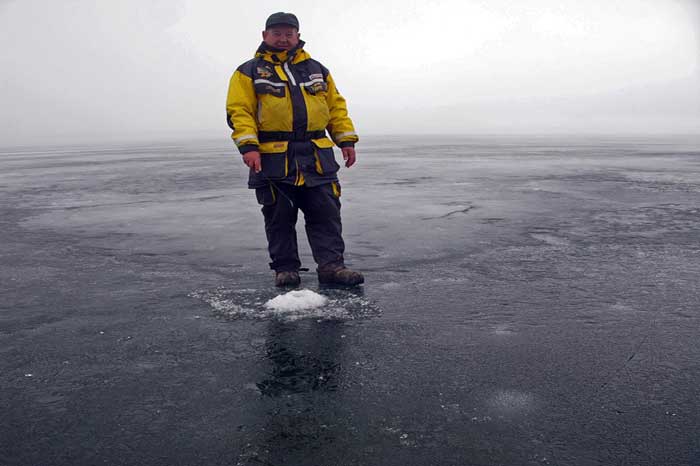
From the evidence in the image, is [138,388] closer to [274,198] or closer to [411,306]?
[411,306]

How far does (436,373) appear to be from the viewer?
2.31 meters

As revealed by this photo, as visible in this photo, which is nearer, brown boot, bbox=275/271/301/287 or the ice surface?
the ice surface

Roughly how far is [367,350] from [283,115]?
1749 mm

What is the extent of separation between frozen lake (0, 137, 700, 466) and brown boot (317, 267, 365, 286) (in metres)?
0.09

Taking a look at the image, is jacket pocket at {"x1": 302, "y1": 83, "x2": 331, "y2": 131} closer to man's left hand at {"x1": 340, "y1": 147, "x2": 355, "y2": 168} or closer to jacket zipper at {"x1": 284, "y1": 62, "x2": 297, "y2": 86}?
jacket zipper at {"x1": 284, "y1": 62, "x2": 297, "y2": 86}

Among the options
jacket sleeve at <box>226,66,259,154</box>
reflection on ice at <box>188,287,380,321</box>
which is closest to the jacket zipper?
jacket sleeve at <box>226,66,259,154</box>

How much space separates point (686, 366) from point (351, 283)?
1.87 m

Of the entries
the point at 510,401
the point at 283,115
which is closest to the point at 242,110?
the point at 283,115

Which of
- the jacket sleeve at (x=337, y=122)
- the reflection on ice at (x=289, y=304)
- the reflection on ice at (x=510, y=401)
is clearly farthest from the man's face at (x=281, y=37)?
the reflection on ice at (x=510, y=401)

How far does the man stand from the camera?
3.67m

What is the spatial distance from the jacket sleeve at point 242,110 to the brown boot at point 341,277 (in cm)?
90

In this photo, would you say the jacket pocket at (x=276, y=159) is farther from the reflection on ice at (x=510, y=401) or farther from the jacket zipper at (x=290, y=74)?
the reflection on ice at (x=510, y=401)

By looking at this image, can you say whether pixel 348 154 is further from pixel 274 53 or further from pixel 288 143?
pixel 274 53

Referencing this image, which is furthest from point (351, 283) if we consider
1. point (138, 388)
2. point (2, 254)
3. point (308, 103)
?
point (2, 254)
